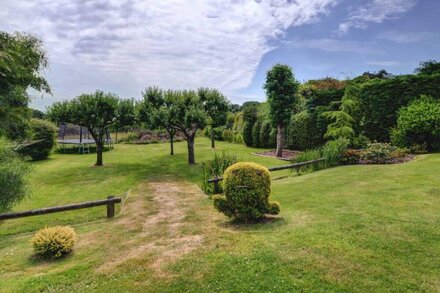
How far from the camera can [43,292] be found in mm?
5168

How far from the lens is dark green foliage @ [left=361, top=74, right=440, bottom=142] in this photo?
16.4 meters

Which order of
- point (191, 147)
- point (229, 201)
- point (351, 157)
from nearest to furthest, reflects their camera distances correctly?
point (229, 201)
point (351, 157)
point (191, 147)

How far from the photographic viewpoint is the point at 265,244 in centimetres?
616

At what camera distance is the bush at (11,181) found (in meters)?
9.59

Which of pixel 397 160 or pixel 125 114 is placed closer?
pixel 397 160

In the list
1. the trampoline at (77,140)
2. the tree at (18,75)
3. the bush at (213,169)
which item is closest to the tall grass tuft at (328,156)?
the bush at (213,169)

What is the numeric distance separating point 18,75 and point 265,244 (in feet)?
32.4

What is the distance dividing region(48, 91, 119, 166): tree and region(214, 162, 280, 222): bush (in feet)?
42.2

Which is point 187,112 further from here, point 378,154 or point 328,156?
point 378,154

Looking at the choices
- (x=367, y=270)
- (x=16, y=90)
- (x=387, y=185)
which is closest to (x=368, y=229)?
(x=367, y=270)

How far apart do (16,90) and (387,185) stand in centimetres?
1295

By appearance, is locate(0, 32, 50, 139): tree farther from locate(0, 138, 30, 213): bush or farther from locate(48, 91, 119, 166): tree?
locate(48, 91, 119, 166): tree

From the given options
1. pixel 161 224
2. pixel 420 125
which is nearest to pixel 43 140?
pixel 161 224

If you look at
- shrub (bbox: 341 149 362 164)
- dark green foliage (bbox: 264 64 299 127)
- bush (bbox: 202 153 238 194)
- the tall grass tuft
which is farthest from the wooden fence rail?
dark green foliage (bbox: 264 64 299 127)
